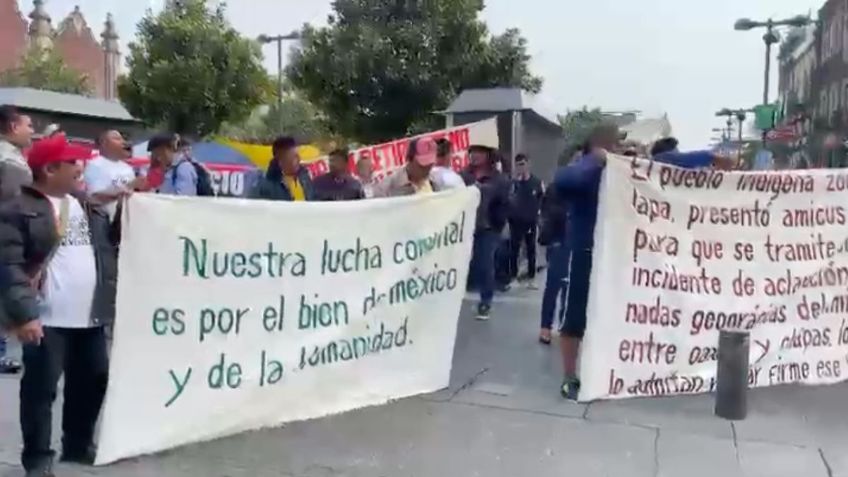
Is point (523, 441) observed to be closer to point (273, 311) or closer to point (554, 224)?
point (273, 311)

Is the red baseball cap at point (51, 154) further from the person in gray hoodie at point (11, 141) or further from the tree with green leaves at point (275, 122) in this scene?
the tree with green leaves at point (275, 122)

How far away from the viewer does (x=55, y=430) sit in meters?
5.42

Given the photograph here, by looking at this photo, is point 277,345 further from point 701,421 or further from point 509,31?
point 509,31

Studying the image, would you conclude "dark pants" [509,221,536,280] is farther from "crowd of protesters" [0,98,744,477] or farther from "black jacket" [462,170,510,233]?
"black jacket" [462,170,510,233]

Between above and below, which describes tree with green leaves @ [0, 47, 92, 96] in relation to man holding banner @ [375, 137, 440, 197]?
above

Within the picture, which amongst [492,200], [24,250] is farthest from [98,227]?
[492,200]

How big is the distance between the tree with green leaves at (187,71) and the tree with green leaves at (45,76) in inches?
414

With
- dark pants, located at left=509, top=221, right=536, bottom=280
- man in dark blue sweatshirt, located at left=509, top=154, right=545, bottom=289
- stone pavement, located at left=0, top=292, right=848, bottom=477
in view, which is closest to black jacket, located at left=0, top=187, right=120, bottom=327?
stone pavement, located at left=0, top=292, right=848, bottom=477

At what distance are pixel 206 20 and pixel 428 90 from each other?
1055 centimetres

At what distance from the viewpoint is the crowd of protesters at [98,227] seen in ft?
14.0

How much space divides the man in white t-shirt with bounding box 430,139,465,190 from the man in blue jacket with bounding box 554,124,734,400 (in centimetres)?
136

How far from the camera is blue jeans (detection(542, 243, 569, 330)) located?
8.06 meters

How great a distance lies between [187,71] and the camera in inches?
1185

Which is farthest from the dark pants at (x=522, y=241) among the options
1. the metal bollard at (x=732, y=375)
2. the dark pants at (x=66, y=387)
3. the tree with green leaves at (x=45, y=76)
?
the tree with green leaves at (x=45, y=76)
